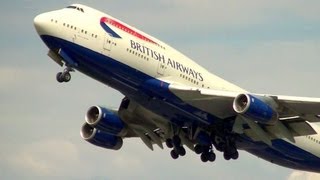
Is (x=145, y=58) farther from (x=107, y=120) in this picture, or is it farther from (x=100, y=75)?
(x=107, y=120)

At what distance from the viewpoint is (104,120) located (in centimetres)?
7550

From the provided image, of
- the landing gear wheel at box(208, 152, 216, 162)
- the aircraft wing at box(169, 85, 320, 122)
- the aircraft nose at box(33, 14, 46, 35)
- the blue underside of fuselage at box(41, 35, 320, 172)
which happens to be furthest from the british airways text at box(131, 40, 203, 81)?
the landing gear wheel at box(208, 152, 216, 162)

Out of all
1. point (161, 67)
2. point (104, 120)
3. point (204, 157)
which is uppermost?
point (161, 67)

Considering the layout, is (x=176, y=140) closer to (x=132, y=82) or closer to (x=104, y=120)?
(x=104, y=120)

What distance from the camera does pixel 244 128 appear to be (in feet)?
239

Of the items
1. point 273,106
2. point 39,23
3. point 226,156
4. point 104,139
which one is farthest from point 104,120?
point 273,106

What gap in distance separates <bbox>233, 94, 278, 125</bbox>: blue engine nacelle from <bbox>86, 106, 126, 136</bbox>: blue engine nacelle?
10941 millimetres

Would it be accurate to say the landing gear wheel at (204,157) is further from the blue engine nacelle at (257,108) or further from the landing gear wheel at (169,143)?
the blue engine nacelle at (257,108)

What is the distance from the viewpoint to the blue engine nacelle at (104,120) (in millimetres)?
75438

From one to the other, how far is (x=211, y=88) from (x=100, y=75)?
7.45 metres

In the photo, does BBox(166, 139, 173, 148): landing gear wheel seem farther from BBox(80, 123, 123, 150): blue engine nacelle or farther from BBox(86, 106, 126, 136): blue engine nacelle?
BBox(80, 123, 123, 150): blue engine nacelle

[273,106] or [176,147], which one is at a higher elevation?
[273,106]

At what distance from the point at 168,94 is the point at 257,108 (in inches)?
212

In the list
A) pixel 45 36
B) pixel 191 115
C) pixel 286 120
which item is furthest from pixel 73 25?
pixel 286 120
